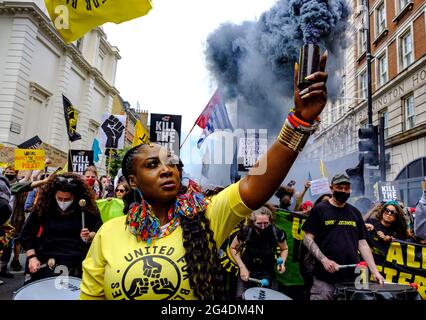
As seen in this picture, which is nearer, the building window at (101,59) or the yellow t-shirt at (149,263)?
the yellow t-shirt at (149,263)

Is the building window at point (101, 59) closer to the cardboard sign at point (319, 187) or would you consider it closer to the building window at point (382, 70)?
the building window at point (382, 70)

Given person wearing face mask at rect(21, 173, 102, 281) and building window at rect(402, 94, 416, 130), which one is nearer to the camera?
person wearing face mask at rect(21, 173, 102, 281)

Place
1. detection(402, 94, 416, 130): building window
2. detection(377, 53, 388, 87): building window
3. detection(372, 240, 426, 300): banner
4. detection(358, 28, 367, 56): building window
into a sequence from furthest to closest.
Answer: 1. detection(358, 28, 367, 56): building window
2. detection(377, 53, 388, 87): building window
3. detection(402, 94, 416, 130): building window
4. detection(372, 240, 426, 300): banner

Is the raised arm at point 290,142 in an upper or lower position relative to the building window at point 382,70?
lower

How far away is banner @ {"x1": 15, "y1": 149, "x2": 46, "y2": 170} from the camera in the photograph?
795cm

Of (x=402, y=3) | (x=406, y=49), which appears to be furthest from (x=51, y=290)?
(x=402, y=3)

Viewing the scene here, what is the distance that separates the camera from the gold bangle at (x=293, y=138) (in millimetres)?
1394

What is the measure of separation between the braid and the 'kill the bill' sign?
168 inches

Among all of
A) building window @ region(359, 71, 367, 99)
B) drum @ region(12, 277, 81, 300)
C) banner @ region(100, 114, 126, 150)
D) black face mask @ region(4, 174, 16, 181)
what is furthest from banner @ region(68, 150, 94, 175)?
building window @ region(359, 71, 367, 99)

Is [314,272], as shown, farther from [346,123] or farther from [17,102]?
[346,123]

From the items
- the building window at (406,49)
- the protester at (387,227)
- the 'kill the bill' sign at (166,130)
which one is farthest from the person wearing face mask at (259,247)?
the building window at (406,49)

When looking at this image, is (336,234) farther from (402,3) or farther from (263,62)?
(402,3)

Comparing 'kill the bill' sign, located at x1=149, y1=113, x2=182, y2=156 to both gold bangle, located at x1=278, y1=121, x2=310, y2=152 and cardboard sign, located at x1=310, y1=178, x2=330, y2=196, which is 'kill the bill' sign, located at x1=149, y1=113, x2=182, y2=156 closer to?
cardboard sign, located at x1=310, y1=178, x2=330, y2=196

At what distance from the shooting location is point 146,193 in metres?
1.79
